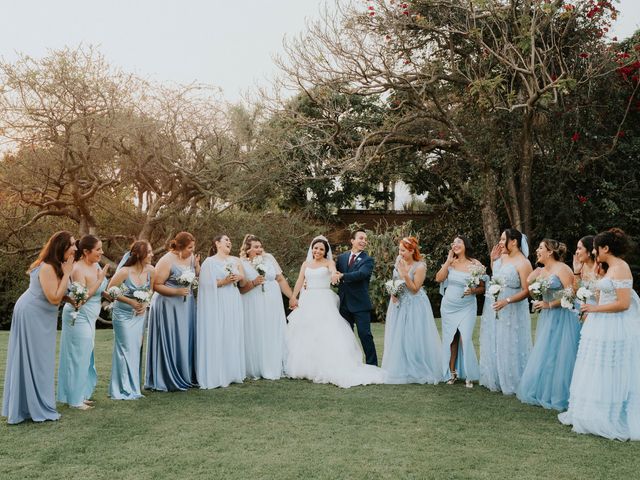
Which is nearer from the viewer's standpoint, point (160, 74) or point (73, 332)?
point (73, 332)

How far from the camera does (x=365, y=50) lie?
1688cm

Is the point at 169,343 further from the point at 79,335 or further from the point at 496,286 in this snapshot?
the point at 496,286

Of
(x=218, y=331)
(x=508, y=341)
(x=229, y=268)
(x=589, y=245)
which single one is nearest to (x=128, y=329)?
(x=218, y=331)

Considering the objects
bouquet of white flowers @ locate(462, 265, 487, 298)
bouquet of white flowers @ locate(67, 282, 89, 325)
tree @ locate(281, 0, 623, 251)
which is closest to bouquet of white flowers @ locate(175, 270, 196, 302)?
bouquet of white flowers @ locate(67, 282, 89, 325)

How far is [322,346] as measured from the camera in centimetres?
900

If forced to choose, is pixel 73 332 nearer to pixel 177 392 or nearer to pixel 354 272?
pixel 177 392

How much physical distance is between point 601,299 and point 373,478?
2784mm

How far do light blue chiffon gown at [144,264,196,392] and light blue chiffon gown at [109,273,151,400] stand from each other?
0.45 m

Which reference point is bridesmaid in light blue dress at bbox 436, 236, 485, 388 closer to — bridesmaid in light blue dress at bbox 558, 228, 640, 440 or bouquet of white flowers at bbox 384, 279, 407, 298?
bouquet of white flowers at bbox 384, 279, 407, 298

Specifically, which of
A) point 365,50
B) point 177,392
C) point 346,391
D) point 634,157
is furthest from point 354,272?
point 634,157

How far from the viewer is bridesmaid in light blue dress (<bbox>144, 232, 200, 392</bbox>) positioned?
27.2 feet

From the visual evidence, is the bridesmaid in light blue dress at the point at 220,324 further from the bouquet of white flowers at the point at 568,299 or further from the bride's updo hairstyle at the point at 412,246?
the bouquet of white flowers at the point at 568,299

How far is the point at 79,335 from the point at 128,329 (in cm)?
65

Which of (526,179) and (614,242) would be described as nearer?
(614,242)
